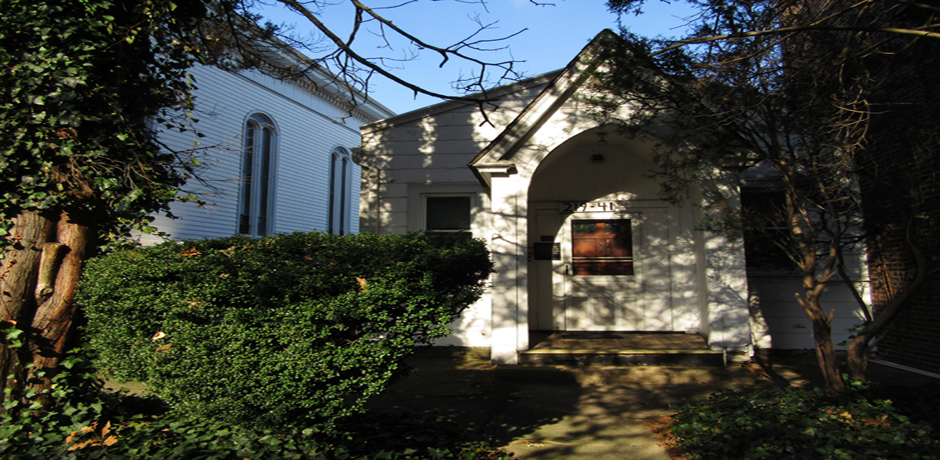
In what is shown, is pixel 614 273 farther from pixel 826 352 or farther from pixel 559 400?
pixel 826 352

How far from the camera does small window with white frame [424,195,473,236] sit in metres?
8.68

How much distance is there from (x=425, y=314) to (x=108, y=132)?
9.67ft

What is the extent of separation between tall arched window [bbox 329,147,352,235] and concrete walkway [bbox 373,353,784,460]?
8999 mm

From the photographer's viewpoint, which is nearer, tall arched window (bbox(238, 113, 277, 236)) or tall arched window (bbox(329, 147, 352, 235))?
tall arched window (bbox(238, 113, 277, 236))

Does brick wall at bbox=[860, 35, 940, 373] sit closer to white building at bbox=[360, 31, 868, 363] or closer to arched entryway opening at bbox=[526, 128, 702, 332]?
white building at bbox=[360, 31, 868, 363]

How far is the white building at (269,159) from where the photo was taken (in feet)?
33.7

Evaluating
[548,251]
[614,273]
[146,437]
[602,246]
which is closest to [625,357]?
[614,273]

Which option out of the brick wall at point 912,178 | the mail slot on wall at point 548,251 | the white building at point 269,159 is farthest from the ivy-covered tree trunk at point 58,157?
the brick wall at point 912,178

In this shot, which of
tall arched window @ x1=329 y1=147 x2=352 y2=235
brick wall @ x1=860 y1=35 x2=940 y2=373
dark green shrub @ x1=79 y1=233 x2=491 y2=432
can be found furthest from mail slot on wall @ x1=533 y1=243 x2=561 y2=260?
tall arched window @ x1=329 y1=147 x2=352 y2=235

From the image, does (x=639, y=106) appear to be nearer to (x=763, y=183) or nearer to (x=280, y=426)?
(x=763, y=183)

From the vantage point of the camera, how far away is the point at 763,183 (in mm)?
8164

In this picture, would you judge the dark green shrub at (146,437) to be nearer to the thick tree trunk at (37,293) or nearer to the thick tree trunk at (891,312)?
the thick tree trunk at (37,293)

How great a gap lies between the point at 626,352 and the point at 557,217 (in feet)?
8.58

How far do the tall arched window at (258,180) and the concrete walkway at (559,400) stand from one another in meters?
6.63
